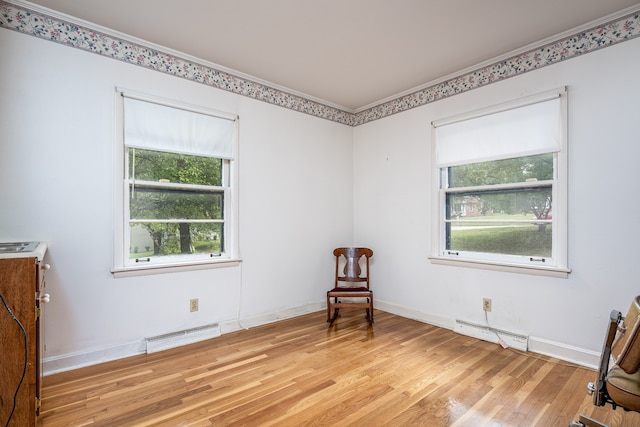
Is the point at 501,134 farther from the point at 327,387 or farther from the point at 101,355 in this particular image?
the point at 101,355

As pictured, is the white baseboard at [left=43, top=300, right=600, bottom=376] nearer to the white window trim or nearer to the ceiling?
the white window trim

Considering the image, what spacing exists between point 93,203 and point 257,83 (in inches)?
77.0

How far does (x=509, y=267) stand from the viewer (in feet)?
9.59

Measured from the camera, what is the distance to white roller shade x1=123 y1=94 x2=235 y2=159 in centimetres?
271

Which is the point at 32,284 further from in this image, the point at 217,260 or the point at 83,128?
the point at 217,260

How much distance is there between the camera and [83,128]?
2.50 meters

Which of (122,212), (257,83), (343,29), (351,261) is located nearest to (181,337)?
(122,212)

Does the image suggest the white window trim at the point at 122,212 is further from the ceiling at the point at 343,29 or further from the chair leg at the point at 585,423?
the chair leg at the point at 585,423

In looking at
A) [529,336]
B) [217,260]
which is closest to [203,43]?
[217,260]

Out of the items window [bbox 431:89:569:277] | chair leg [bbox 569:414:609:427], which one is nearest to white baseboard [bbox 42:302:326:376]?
window [bbox 431:89:569:277]

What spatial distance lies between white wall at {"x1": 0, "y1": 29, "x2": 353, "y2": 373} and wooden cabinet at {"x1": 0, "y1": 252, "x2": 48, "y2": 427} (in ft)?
3.08

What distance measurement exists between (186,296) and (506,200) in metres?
3.14

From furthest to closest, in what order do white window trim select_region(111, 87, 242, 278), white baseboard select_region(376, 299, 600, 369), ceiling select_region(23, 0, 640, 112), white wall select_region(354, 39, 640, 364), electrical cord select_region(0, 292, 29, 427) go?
white window trim select_region(111, 87, 242, 278), white baseboard select_region(376, 299, 600, 369), white wall select_region(354, 39, 640, 364), ceiling select_region(23, 0, 640, 112), electrical cord select_region(0, 292, 29, 427)

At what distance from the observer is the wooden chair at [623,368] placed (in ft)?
4.24
